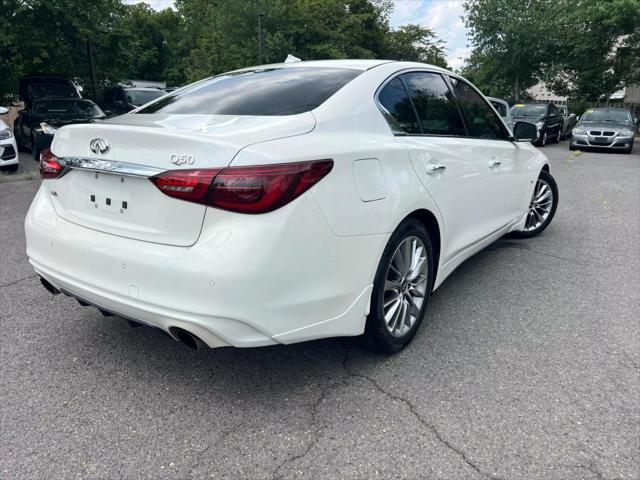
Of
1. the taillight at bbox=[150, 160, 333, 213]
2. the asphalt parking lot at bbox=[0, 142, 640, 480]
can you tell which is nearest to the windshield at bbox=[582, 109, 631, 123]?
the asphalt parking lot at bbox=[0, 142, 640, 480]

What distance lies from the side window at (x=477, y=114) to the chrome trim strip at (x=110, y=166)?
238cm

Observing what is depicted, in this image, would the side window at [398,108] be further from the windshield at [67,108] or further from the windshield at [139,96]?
the windshield at [139,96]

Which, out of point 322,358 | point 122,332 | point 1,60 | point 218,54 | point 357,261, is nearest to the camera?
point 357,261

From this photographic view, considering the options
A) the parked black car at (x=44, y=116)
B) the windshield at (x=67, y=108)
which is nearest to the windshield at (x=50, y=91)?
the parked black car at (x=44, y=116)

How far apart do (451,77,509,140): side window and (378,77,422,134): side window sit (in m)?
0.81

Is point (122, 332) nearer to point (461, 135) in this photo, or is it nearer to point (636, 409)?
point (461, 135)

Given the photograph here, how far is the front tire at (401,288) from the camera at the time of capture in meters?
2.65

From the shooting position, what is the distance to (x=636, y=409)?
97.9 inches

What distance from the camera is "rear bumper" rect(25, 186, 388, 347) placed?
206 centimetres

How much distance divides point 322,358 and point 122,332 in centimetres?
124

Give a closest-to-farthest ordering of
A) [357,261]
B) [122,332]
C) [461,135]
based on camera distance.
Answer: [357,261] → [122,332] → [461,135]

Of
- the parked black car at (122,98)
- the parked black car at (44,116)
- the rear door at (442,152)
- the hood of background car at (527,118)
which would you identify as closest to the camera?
the rear door at (442,152)

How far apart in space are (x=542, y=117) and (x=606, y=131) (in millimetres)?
2348

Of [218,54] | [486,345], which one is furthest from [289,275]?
[218,54]
